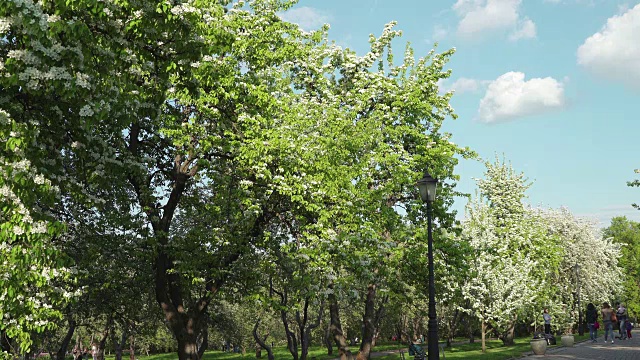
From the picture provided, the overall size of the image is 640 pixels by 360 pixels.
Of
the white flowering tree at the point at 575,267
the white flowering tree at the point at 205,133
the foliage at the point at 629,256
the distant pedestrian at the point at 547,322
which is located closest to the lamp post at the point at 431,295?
the white flowering tree at the point at 205,133

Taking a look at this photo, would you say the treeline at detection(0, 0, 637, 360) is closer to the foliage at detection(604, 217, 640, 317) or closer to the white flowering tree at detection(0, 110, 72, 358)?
the white flowering tree at detection(0, 110, 72, 358)

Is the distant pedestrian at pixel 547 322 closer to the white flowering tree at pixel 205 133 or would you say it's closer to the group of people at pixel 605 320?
the group of people at pixel 605 320

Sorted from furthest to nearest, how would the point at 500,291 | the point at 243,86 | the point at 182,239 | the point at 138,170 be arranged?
1. the point at 500,291
2. the point at 182,239
3. the point at 243,86
4. the point at 138,170

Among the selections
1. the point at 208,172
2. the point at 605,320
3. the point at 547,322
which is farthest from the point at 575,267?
the point at 208,172

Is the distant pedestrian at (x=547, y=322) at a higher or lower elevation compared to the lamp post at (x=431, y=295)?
lower

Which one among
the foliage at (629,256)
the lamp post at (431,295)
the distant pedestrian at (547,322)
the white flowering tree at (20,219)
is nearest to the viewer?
the white flowering tree at (20,219)

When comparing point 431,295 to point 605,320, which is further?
point 605,320

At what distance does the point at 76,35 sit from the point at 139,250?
1166 cm

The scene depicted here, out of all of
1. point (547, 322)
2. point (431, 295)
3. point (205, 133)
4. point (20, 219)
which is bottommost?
point (547, 322)

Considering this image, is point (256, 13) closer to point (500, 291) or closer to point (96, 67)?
point (96, 67)

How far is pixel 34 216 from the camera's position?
9.20m

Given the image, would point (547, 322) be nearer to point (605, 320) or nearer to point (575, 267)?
point (605, 320)

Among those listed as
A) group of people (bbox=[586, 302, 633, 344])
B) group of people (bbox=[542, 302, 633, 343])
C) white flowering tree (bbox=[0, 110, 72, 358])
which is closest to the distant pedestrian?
group of people (bbox=[542, 302, 633, 343])

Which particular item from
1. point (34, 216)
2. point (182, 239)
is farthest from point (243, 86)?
point (34, 216)
